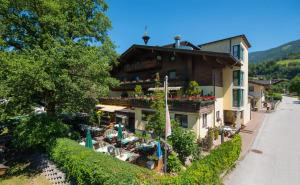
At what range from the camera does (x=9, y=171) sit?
53.5 ft

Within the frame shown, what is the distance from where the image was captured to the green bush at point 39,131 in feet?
51.2

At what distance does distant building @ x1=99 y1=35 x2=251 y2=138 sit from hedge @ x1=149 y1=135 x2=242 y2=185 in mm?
5259

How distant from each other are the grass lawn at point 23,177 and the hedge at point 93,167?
1.96m

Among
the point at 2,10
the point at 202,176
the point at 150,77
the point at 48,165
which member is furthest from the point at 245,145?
the point at 2,10

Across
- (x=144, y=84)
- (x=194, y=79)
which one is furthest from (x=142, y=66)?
(x=194, y=79)

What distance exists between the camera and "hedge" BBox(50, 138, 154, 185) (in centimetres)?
965

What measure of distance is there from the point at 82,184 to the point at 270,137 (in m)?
21.9

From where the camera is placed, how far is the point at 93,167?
10906 mm

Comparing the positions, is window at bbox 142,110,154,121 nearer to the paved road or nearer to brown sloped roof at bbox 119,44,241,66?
brown sloped roof at bbox 119,44,241,66

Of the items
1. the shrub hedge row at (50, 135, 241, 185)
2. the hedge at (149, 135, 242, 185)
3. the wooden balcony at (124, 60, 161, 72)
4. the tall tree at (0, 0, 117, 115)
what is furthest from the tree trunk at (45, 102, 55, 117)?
the hedge at (149, 135, 242, 185)

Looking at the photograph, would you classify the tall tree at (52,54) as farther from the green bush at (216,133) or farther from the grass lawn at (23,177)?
the green bush at (216,133)

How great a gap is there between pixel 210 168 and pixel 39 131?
534 inches

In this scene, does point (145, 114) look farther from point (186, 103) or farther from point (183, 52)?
point (183, 52)

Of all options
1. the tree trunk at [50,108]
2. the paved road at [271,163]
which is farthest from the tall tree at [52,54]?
the paved road at [271,163]
